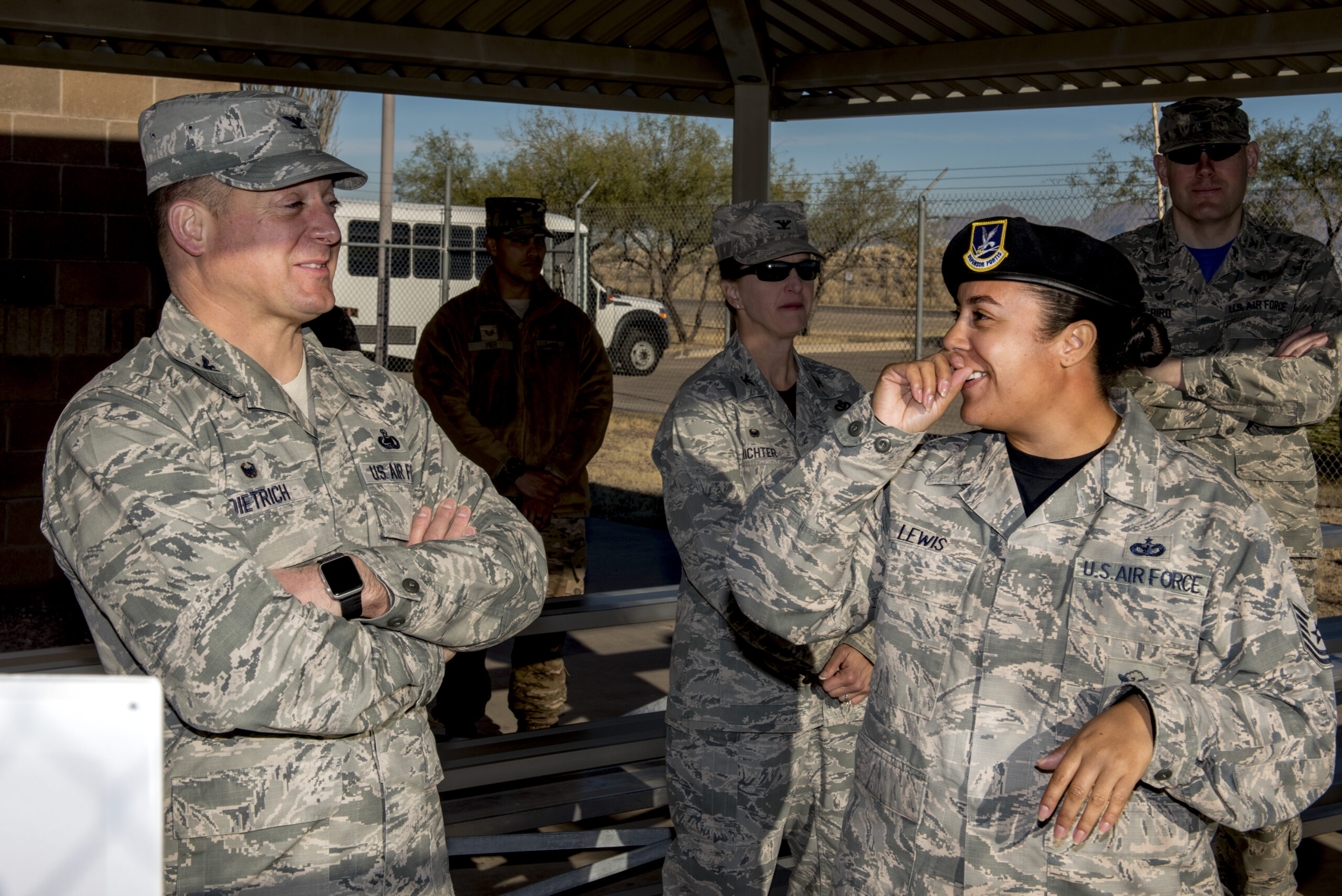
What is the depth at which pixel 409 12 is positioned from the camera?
3760 millimetres

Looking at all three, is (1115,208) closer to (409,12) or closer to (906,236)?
(906,236)

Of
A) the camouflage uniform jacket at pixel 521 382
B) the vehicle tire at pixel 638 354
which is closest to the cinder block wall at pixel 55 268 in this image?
the camouflage uniform jacket at pixel 521 382

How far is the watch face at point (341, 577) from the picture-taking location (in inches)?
69.4

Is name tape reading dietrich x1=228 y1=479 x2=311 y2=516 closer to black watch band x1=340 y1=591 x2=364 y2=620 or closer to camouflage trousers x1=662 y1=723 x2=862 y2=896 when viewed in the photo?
black watch band x1=340 y1=591 x2=364 y2=620

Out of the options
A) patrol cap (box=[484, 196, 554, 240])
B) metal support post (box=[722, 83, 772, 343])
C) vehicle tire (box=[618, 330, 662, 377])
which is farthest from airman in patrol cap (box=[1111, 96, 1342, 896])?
vehicle tire (box=[618, 330, 662, 377])

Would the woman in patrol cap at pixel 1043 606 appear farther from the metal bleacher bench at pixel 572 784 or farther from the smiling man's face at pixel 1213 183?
the metal bleacher bench at pixel 572 784

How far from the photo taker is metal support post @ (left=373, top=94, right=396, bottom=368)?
12.2 m

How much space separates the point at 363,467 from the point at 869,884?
45.5 inches

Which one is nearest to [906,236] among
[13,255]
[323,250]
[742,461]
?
[13,255]

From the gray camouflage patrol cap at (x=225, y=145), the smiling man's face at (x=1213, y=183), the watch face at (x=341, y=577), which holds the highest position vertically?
the smiling man's face at (x=1213, y=183)

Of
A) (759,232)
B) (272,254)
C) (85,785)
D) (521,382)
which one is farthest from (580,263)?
(85,785)

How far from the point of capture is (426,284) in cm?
1783

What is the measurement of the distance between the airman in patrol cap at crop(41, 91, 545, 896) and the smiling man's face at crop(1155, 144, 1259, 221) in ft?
7.73

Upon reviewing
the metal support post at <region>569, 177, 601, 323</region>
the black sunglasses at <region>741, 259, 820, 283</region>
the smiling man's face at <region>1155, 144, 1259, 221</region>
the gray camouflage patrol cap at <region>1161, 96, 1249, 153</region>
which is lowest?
the black sunglasses at <region>741, 259, 820, 283</region>
